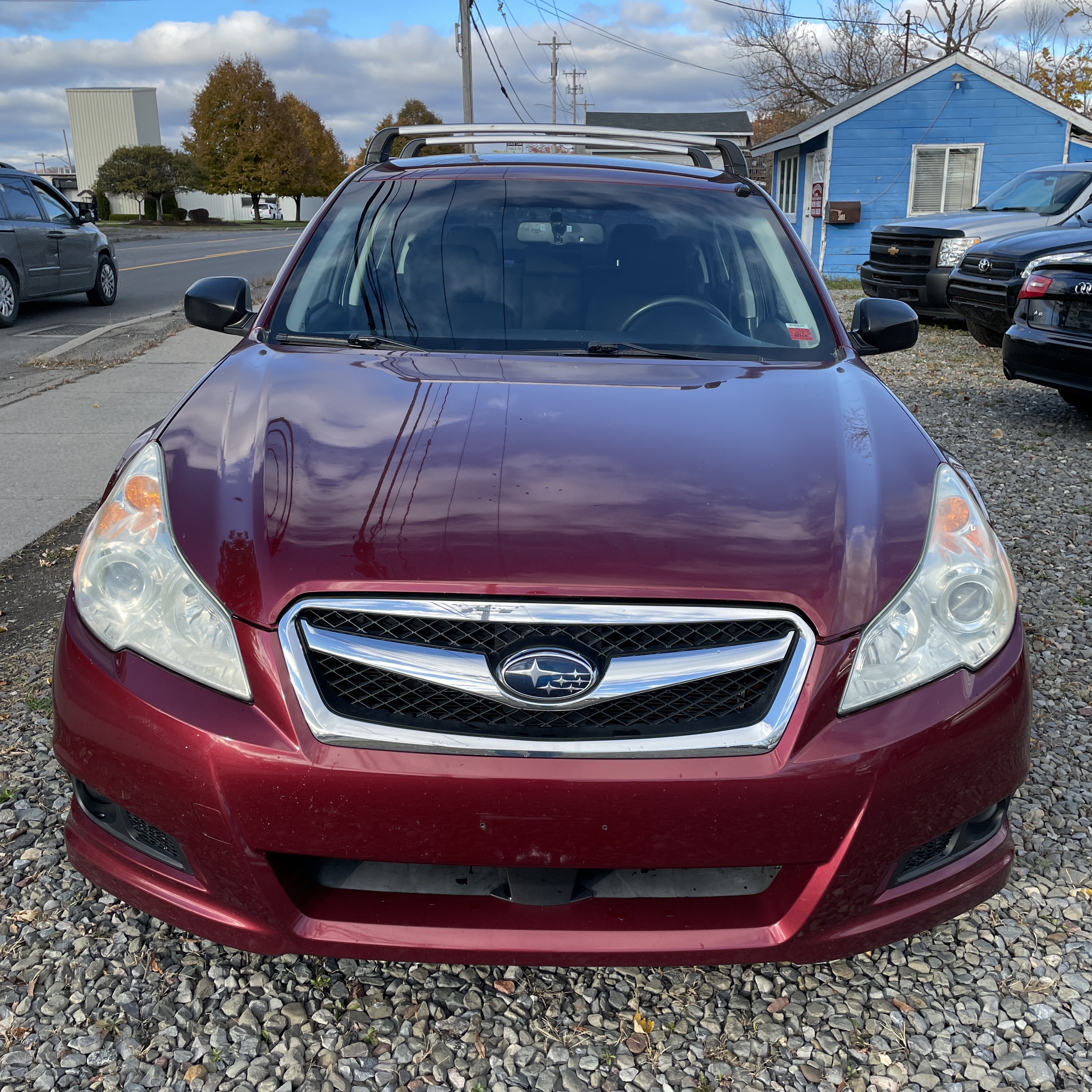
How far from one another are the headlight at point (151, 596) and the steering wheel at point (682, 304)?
4.83ft

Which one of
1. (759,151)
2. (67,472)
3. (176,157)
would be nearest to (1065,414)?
(67,472)

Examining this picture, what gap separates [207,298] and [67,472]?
3199mm

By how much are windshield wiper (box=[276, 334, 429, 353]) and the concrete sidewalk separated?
2502 millimetres

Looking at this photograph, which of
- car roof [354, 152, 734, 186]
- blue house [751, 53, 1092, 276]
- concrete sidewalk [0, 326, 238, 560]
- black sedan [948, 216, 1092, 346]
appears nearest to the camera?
car roof [354, 152, 734, 186]

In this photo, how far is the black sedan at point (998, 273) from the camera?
9406mm

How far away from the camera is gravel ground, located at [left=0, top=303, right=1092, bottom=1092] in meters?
1.96

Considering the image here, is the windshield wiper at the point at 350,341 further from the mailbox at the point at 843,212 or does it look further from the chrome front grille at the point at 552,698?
the mailbox at the point at 843,212

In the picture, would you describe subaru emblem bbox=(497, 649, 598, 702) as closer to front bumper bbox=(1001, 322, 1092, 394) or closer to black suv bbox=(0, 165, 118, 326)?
front bumper bbox=(1001, 322, 1092, 394)

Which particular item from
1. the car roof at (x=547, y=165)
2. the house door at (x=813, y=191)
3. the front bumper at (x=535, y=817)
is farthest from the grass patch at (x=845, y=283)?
the front bumper at (x=535, y=817)

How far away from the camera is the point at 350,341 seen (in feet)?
9.46

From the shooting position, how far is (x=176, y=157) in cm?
6012

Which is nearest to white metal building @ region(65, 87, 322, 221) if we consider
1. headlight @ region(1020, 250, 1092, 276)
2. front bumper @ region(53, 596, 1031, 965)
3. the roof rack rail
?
headlight @ region(1020, 250, 1092, 276)

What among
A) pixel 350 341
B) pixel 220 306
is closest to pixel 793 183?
pixel 220 306

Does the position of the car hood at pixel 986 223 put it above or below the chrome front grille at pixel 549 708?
above
